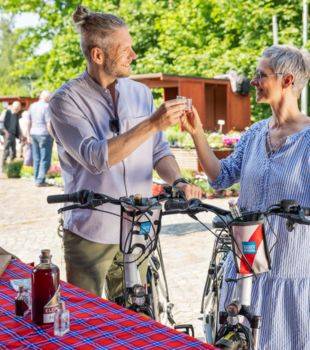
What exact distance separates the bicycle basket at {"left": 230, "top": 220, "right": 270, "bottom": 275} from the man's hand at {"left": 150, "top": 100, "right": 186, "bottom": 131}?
26.1 inches

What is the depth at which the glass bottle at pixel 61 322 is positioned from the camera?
2100 millimetres

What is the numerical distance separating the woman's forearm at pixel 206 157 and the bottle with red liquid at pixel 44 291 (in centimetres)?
109

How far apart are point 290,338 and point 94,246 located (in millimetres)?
1016

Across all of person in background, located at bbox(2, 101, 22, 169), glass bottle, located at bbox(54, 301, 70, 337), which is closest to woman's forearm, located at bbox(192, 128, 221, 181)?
glass bottle, located at bbox(54, 301, 70, 337)

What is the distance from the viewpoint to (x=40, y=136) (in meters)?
14.2

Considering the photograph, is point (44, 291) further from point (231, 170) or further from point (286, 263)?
point (231, 170)

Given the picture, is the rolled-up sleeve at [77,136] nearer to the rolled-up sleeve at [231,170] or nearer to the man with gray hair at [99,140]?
the man with gray hair at [99,140]

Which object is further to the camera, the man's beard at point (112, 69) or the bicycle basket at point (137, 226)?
the man's beard at point (112, 69)

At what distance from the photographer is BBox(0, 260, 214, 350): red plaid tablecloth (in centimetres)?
201

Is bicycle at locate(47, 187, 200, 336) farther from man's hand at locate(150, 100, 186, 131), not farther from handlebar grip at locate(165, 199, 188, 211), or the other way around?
man's hand at locate(150, 100, 186, 131)

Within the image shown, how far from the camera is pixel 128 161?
10.5 ft

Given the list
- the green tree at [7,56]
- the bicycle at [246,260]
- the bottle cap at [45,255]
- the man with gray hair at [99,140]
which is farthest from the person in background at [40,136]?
the green tree at [7,56]

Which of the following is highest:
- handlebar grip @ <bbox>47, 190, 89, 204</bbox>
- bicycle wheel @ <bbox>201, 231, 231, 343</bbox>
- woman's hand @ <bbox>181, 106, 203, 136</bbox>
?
woman's hand @ <bbox>181, 106, 203, 136</bbox>

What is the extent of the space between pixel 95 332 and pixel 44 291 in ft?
0.76
